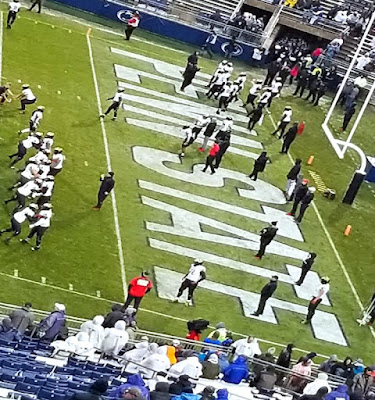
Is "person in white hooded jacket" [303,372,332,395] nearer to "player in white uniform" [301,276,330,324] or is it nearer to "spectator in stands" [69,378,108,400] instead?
"spectator in stands" [69,378,108,400]

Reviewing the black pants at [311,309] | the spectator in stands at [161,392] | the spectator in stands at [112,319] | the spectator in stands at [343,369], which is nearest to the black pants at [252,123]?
the black pants at [311,309]

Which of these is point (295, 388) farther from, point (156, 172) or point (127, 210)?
point (156, 172)

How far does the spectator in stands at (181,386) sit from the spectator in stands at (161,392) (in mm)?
75

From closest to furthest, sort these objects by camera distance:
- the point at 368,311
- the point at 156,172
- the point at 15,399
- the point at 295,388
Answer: the point at 15,399, the point at 295,388, the point at 368,311, the point at 156,172

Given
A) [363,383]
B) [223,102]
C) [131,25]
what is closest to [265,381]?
[363,383]

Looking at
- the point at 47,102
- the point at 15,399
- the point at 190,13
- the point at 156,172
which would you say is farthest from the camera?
the point at 190,13

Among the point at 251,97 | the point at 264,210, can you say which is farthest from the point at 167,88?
the point at 264,210

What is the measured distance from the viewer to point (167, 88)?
31.4m

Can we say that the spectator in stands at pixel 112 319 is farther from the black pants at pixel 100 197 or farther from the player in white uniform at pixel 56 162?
the player in white uniform at pixel 56 162

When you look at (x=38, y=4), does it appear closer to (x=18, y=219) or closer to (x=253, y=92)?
(x=253, y=92)

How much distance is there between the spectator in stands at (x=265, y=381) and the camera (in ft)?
50.4

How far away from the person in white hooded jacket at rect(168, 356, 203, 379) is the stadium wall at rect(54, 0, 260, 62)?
23088 millimetres

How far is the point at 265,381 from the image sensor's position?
605 inches

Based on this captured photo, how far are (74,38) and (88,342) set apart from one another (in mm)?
19238
